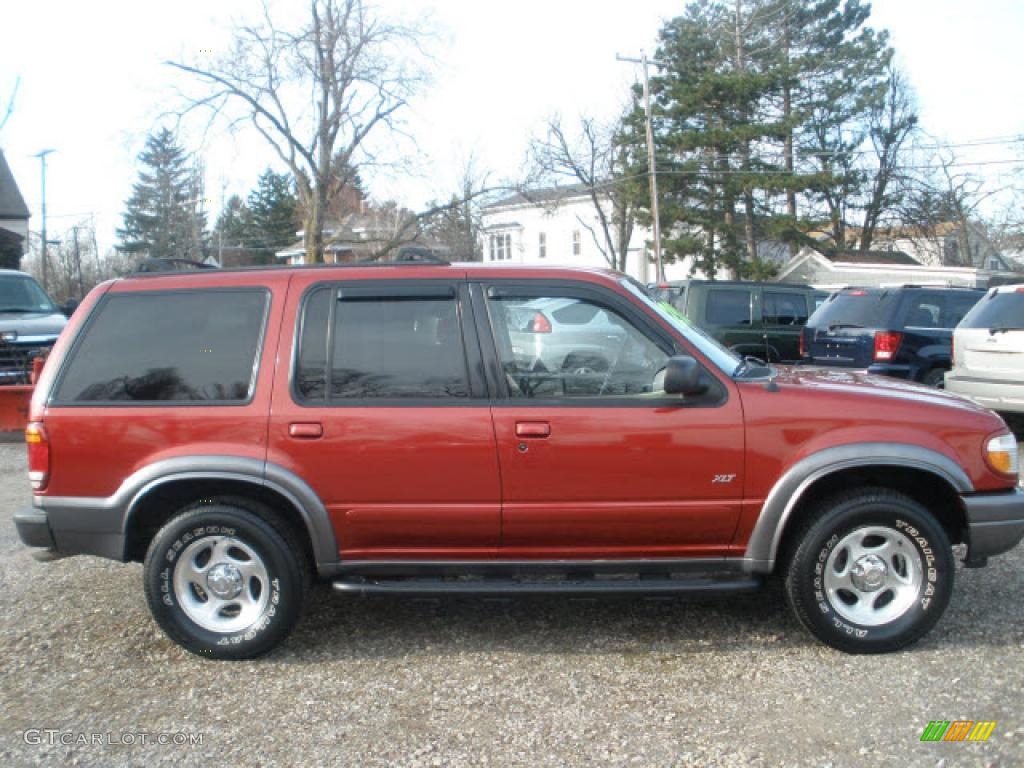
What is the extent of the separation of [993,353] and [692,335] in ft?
20.1

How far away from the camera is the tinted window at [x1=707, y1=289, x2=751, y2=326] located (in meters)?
13.5

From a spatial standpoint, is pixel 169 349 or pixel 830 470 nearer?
pixel 830 470

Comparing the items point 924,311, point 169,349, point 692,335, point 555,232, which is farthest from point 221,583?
point 555,232

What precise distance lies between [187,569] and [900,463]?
11.0 feet

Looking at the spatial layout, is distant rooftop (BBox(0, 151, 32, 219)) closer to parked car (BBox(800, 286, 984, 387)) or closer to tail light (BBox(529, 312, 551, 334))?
parked car (BBox(800, 286, 984, 387))

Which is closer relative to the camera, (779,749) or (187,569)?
(779,749)

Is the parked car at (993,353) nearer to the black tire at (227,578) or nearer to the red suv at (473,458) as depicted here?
the red suv at (473,458)

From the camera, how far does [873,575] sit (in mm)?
4211

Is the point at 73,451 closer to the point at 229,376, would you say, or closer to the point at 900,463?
the point at 229,376

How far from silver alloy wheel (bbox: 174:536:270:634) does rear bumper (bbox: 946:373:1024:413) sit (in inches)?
303

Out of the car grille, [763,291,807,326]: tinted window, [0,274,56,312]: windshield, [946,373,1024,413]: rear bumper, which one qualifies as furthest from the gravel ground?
[763,291,807,326]: tinted window

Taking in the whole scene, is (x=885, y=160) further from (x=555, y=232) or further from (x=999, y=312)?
(x=999, y=312)

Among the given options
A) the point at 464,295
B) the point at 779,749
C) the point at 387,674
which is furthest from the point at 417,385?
the point at 779,749

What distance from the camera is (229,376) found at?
427 cm
